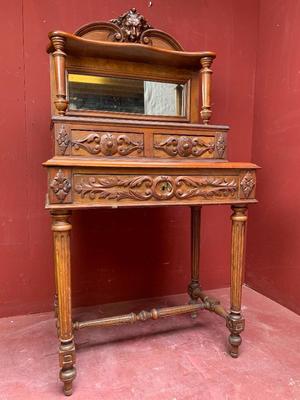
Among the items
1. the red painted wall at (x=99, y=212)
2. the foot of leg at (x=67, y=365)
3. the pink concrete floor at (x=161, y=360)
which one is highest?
the red painted wall at (x=99, y=212)

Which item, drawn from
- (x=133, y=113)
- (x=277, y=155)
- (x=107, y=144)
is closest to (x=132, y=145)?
(x=107, y=144)

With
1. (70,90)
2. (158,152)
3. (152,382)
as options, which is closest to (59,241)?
(158,152)

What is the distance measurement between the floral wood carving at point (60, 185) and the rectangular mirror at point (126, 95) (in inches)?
22.3

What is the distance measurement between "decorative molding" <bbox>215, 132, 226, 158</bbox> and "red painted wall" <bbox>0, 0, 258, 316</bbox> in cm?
69

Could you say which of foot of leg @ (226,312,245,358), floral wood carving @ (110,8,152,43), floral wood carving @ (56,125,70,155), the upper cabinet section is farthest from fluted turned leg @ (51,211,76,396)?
floral wood carving @ (110,8,152,43)

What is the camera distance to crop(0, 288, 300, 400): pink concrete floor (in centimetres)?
121

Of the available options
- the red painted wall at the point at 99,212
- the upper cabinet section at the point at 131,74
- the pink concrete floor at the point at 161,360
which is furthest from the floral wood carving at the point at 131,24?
the pink concrete floor at the point at 161,360

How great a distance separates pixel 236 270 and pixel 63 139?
967mm

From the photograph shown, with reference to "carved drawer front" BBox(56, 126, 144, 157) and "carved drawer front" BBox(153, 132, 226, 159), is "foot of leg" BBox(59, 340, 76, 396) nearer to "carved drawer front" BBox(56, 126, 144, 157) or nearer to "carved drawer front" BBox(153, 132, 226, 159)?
"carved drawer front" BBox(56, 126, 144, 157)

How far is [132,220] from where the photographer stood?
2021mm

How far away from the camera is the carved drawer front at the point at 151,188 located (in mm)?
1180

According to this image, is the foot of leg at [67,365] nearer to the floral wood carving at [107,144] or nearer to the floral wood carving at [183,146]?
the floral wood carving at [107,144]

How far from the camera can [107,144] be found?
4.28ft

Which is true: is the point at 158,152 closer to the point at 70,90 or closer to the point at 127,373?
the point at 70,90
